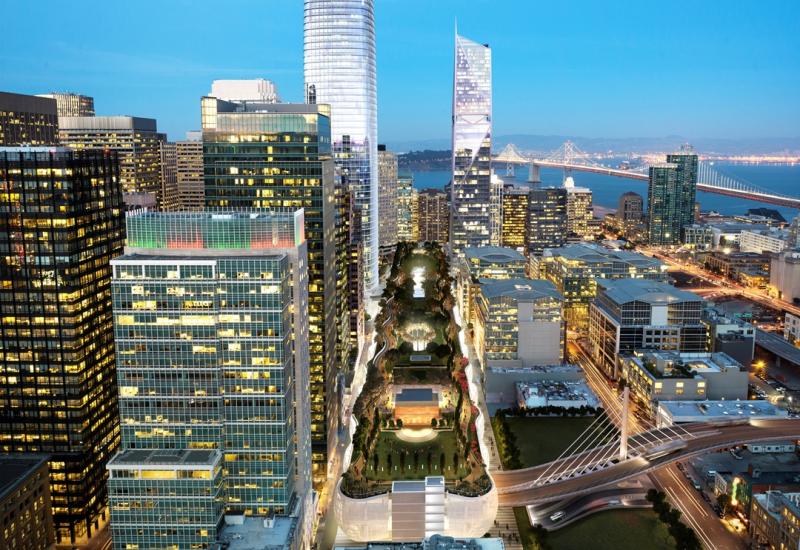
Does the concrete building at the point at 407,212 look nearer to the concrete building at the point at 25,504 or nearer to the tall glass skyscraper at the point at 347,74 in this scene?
the tall glass skyscraper at the point at 347,74

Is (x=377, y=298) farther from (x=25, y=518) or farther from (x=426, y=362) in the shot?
(x=25, y=518)

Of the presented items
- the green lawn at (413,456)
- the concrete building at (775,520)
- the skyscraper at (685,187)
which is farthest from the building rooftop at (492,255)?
the skyscraper at (685,187)

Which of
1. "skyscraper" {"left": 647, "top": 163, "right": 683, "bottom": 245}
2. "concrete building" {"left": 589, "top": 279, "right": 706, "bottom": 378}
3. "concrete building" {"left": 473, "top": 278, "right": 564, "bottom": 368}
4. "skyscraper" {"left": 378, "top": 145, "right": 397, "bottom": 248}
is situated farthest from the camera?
"skyscraper" {"left": 647, "top": 163, "right": 683, "bottom": 245}

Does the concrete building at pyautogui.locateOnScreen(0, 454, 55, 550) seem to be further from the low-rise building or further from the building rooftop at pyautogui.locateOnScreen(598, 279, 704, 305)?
the building rooftop at pyautogui.locateOnScreen(598, 279, 704, 305)

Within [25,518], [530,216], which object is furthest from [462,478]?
[530,216]

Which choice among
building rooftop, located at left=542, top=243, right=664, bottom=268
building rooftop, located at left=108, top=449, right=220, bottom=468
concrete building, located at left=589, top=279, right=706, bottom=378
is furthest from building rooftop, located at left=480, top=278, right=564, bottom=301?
building rooftop, located at left=108, top=449, right=220, bottom=468
